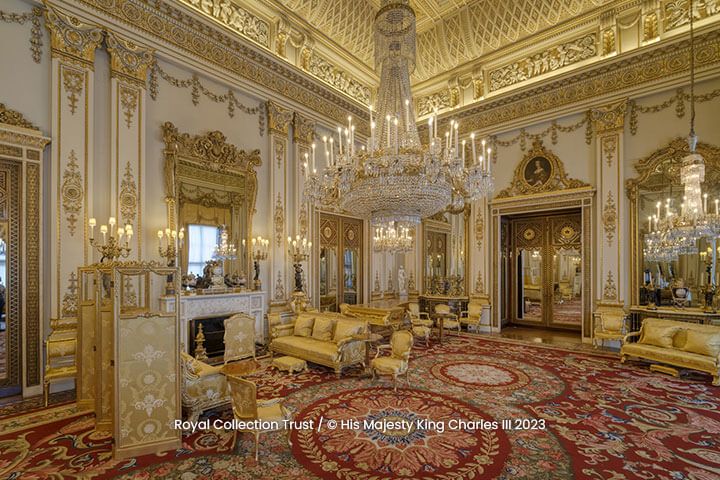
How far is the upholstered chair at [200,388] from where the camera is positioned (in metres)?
3.65

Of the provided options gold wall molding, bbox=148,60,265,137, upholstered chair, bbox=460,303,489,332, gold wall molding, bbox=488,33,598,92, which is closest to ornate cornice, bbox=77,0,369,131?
gold wall molding, bbox=148,60,265,137

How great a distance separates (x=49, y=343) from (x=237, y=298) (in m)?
2.63

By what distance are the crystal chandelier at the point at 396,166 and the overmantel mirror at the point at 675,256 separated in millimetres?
4700

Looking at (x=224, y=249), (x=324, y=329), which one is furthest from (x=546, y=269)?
(x=224, y=249)

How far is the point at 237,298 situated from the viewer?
6.52m

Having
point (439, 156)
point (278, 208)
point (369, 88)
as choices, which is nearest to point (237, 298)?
point (278, 208)

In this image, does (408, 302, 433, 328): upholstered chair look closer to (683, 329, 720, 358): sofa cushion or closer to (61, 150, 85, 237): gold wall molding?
(683, 329, 720, 358): sofa cushion

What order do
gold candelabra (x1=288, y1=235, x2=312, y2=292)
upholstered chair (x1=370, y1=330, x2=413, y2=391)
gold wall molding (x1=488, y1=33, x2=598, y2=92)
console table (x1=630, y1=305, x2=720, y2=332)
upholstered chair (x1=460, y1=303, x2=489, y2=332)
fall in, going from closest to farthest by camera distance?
upholstered chair (x1=370, y1=330, x2=413, y2=391) < console table (x1=630, y1=305, x2=720, y2=332) < gold candelabra (x1=288, y1=235, x2=312, y2=292) < gold wall molding (x1=488, y1=33, x2=598, y2=92) < upholstered chair (x1=460, y1=303, x2=489, y2=332)

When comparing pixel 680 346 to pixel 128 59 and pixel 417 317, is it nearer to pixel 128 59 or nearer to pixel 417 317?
pixel 417 317

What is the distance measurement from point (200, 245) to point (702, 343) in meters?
7.97

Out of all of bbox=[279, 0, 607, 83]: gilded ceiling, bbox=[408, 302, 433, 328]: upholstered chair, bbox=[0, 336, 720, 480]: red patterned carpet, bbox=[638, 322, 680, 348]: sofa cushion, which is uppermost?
bbox=[279, 0, 607, 83]: gilded ceiling

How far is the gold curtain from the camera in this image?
614cm

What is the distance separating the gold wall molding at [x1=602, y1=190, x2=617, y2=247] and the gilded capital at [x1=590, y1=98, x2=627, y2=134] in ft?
4.36

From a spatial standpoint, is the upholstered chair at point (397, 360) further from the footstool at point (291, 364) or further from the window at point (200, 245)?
the window at point (200, 245)
